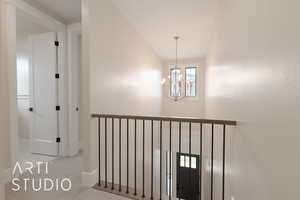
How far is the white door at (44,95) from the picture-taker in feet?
10.8

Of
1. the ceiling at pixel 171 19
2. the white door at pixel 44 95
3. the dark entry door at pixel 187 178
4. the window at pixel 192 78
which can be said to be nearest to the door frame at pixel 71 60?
the white door at pixel 44 95

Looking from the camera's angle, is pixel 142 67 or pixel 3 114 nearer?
pixel 3 114

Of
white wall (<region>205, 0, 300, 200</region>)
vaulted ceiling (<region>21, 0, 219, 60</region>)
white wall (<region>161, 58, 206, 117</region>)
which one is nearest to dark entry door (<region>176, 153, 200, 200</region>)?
white wall (<region>161, 58, 206, 117</region>)

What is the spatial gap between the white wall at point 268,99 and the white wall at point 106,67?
183 centimetres

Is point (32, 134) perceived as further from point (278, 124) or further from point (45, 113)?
point (278, 124)

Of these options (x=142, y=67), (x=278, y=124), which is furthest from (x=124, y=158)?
(x=278, y=124)

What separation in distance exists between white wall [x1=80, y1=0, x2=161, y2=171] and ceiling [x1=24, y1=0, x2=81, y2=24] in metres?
0.64

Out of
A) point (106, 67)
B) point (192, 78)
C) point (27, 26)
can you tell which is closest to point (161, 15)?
point (106, 67)

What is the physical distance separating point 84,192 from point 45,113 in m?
2.02

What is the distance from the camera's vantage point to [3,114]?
2.23m

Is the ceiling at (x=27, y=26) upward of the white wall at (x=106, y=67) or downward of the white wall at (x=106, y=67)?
upward

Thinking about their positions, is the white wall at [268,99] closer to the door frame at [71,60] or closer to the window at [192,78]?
the door frame at [71,60]

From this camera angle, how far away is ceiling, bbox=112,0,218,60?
9.41ft

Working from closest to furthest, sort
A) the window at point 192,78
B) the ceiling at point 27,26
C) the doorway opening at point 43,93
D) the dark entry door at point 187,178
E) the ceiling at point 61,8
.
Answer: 1. the ceiling at point 61,8
2. the ceiling at point 27,26
3. the doorway opening at point 43,93
4. the window at point 192,78
5. the dark entry door at point 187,178
